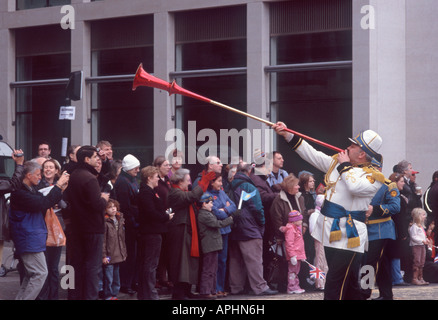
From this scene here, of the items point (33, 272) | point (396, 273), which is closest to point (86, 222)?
point (33, 272)

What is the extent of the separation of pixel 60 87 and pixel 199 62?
380 cm

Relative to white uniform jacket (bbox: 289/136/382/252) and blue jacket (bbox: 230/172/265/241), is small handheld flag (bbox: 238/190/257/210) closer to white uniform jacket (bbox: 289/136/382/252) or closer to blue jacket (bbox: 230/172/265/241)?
blue jacket (bbox: 230/172/265/241)

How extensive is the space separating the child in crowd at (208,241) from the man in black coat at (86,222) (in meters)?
1.94

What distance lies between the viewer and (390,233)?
10500 mm

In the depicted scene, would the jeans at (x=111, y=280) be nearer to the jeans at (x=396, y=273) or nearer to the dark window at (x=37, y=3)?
the jeans at (x=396, y=273)

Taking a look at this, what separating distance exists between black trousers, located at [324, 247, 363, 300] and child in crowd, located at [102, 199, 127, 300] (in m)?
3.58

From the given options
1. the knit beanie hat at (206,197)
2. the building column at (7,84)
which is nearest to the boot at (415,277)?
the knit beanie hat at (206,197)

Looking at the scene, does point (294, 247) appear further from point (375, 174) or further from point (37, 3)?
point (37, 3)

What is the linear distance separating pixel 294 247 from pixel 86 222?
3701 mm

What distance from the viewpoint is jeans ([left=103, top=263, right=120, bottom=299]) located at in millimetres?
10906

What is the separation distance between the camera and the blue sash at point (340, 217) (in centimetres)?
824

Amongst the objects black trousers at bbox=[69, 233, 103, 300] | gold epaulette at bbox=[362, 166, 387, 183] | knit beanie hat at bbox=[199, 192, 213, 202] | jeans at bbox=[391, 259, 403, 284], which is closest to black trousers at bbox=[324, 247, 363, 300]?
gold epaulette at bbox=[362, 166, 387, 183]

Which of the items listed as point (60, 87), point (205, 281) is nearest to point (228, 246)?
point (205, 281)
